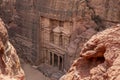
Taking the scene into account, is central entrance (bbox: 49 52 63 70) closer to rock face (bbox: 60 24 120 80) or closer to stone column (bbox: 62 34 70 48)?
stone column (bbox: 62 34 70 48)

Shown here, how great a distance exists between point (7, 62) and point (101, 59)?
1859 millimetres

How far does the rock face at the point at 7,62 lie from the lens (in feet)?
15.7

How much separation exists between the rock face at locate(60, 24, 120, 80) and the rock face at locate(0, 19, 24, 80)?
121 centimetres

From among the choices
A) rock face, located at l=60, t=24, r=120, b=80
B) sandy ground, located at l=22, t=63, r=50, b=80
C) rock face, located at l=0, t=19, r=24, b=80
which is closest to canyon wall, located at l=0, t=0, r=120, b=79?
sandy ground, located at l=22, t=63, r=50, b=80

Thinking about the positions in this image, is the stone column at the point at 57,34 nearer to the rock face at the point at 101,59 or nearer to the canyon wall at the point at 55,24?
the canyon wall at the point at 55,24

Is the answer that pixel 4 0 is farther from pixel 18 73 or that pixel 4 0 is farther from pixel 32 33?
pixel 18 73

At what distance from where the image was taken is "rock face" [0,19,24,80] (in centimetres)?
478

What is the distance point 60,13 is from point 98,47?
1296cm

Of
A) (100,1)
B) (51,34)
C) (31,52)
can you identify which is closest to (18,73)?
(100,1)

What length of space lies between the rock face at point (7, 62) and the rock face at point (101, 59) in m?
1.21

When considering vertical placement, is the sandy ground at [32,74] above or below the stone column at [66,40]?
below

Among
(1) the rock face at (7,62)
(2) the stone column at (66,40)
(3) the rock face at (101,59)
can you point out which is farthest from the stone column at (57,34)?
(3) the rock face at (101,59)

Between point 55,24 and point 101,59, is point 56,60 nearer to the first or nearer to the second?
point 55,24

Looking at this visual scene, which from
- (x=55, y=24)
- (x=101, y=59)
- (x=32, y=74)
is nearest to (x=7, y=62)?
(x=101, y=59)
